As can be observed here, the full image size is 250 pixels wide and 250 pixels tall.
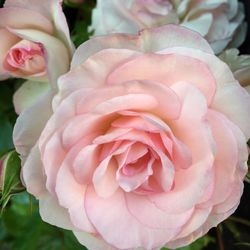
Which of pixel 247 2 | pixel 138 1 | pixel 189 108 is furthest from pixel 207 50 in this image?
pixel 247 2

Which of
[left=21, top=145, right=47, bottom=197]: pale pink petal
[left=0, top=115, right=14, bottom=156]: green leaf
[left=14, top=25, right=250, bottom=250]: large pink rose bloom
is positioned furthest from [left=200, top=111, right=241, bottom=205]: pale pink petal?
[left=0, top=115, right=14, bottom=156]: green leaf

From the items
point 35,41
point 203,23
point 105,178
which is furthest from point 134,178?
point 203,23

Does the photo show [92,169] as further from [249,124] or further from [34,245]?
[34,245]

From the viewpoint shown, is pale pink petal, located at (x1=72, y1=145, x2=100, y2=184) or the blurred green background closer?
pale pink petal, located at (x1=72, y1=145, x2=100, y2=184)

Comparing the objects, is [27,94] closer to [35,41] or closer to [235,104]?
[35,41]

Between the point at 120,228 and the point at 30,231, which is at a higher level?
the point at 120,228

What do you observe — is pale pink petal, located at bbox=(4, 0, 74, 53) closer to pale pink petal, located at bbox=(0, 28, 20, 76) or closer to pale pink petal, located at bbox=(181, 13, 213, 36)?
pale pink petal, located at bbox=(0, 28, 20, 76)
